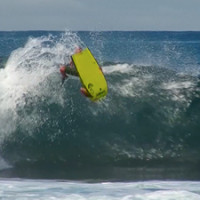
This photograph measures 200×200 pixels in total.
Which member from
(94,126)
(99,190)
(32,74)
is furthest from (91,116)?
(99,190)

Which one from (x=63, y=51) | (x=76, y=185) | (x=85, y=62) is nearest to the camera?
(x=76, y=185)

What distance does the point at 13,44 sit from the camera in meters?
72.8

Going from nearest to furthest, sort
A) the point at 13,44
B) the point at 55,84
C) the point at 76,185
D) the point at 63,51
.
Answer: the point at 76,185
the point at 55,84
the point at 63,51
the point at 13,44

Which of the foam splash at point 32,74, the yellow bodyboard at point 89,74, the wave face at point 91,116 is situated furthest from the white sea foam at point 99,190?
the foam splash at point 32,74

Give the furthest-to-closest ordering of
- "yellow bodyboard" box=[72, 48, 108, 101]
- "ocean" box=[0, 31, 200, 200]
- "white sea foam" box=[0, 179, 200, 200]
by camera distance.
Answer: "yellow bodyboard" box=[72, 48, 108, 101] < "ocean" box=[0, 31, 200, 200] < "white sea foam" box=[0, 179, 200, 200]

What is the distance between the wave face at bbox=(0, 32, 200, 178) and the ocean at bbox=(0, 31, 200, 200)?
2 cm

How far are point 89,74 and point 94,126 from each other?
6.22 feet

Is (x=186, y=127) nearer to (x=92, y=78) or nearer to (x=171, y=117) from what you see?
(x=171, y=117)

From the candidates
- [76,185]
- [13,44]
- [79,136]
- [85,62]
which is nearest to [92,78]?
[85,62]

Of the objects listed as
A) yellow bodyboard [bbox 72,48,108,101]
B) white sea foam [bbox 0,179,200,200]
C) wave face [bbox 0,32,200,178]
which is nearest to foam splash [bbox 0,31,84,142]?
wave face [bbox 0,32,200,178]

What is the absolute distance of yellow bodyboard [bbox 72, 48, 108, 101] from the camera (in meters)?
14.8

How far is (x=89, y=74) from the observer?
48.8 feet

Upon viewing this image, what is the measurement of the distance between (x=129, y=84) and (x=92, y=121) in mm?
1563

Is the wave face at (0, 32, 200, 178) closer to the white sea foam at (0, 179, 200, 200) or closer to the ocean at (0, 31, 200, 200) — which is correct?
the ocean at (0, 31, 200, 200)
